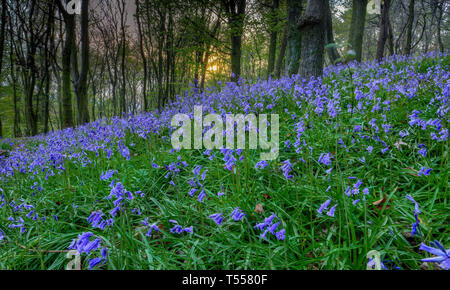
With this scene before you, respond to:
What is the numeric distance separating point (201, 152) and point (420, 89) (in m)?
3.40

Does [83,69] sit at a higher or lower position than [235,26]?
lower

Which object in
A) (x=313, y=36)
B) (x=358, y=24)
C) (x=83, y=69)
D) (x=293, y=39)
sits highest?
(x=358, y=24)

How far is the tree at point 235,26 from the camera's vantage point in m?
8.95

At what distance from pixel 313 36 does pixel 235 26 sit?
5.53 m

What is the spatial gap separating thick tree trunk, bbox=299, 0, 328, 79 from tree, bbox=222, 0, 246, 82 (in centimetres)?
436

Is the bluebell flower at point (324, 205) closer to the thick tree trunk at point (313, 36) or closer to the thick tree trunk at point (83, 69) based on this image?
the thick tree trunk at point (313, 36)

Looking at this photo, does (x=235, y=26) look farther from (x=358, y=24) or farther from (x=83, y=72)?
(x=83, y=72)

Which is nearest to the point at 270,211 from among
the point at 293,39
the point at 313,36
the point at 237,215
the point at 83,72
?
the point at 237,215

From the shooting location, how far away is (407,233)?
140 cm

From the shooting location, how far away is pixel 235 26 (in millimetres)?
9180

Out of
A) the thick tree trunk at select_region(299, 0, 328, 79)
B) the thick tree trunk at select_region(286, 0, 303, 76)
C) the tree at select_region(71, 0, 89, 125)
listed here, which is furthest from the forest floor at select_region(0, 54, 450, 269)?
the tree at select_region(71, 0, 89, 125)

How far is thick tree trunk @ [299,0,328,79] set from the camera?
175 inches
